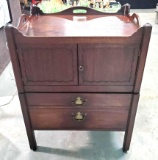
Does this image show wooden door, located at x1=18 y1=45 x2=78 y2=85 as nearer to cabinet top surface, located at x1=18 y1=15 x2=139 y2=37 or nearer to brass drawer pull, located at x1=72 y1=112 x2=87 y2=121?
cabinet top surface, located at x1=18 y1=15 x2=139 y2=37

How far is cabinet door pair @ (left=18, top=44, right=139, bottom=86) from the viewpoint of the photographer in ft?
2.97

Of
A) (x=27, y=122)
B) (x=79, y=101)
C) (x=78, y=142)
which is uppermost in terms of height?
(x=79, y=101)

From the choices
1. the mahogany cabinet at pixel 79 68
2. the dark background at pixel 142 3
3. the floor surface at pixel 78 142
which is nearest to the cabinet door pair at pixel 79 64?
the mahogany cabinet at pixel 79 68

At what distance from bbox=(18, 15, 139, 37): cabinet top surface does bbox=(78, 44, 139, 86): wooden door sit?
7cm

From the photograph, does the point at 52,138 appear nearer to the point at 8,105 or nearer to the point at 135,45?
the point at 8,105

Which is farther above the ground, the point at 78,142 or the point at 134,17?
the point at 134,17

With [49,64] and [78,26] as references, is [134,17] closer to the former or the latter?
[78,26]

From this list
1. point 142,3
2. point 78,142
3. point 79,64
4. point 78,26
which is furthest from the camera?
point 142,3

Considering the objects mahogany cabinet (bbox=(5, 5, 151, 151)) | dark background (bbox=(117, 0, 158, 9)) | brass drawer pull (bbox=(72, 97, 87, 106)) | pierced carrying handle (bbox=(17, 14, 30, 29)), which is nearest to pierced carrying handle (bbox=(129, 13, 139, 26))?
mahogany cabinet (bbox=(5, 5, 151, 151))

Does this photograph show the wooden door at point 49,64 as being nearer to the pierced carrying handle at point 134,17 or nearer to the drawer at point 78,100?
the drawer at point 78,100

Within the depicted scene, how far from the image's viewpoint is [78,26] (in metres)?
1.07

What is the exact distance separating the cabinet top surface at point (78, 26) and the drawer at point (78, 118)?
1.45ft

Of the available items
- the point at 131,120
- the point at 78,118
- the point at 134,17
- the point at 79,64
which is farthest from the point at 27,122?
the point at 134,17

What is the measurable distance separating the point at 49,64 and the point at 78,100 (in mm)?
275
